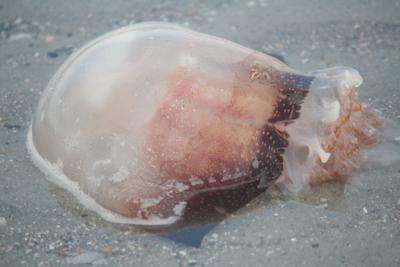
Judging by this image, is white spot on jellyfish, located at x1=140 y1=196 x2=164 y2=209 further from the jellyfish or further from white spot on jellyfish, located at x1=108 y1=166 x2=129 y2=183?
white spot on jellyfish, located at x1=108 y1=166 x2=129 y2=183

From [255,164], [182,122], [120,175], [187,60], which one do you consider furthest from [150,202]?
[187,60]

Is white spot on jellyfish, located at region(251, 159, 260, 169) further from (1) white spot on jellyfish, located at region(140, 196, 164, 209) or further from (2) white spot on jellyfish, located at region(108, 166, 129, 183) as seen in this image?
(2) white spot on jellyfish, located at region(108, 166, 129, 183)

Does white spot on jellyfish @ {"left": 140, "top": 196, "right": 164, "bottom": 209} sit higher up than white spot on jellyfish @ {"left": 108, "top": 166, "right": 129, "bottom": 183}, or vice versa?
white spot on jellyfish @ {"left": 108, "top": 166, "right": 129, "bottom": 183}

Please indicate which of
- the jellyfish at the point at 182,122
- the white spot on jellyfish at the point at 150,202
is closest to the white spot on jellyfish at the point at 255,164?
the jellyfish at the point at 182,122

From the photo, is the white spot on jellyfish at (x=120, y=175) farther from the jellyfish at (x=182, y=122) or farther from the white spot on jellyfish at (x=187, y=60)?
the white spot on jellyfish at (x=187, y=60)

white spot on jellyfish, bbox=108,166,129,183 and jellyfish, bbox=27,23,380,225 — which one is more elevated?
jellyfish, bbox=27,23,380,225

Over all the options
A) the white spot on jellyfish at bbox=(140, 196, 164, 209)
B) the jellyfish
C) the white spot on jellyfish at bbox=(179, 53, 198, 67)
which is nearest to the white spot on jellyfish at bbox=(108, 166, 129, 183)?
the jellyfish

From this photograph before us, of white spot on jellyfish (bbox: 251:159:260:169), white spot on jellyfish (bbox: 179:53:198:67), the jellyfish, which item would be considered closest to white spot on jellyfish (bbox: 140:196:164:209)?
the jellyfish

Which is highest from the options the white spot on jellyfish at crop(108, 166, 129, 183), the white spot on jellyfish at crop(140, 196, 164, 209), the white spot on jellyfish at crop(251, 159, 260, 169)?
the white spot on jellyfish at crop(251, 159, 260, 169)

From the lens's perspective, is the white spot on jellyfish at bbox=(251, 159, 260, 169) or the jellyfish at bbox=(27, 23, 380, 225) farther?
the white spot on jellyfish at bbox=(251, 159, 260, 169)

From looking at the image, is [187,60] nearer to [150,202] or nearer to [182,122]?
[182,122]

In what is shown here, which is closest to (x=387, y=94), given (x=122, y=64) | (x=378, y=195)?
(x=378, y=195)
